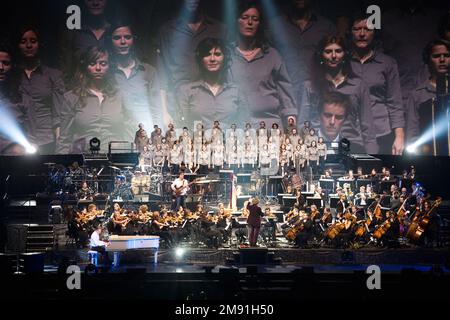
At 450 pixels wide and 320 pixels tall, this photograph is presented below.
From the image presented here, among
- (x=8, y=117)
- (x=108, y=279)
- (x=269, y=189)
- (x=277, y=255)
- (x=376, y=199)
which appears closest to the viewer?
(x=108, y=279)

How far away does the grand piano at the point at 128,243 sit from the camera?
17.3 meters

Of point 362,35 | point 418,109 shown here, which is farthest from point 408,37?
point 418,109

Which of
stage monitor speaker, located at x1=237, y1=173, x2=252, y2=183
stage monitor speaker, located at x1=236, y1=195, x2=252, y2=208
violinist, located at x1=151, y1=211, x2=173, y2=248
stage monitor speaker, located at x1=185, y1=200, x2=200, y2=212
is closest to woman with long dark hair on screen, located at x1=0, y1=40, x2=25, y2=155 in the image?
stage monitor speaker, located at x1=185, y1=200, x2=200, y2=212

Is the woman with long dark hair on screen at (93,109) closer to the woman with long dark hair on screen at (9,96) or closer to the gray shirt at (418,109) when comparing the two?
the woman with long dark hair on screen at (9,96)

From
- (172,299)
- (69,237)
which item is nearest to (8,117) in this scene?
(69,237)

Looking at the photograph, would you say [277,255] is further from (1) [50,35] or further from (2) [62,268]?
(1) [50,35]

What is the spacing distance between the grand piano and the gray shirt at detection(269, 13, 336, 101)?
1027 cm

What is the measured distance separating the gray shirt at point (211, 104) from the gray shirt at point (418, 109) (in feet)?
18.3

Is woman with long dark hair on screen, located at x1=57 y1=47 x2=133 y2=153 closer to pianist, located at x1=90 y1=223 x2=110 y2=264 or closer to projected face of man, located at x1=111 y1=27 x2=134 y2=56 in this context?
projected face of man, located at x1=111 y1=27 x2=134 y2=56

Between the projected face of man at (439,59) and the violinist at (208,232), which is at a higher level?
the projected face of man at (439,59)

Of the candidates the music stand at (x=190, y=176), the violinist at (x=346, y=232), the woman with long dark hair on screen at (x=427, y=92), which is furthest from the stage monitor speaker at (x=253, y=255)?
the woman with long dark hair on screen at (x=427, y=92)

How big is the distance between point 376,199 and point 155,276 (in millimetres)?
8712

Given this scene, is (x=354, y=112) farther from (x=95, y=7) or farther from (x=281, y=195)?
(x=95, y=7)

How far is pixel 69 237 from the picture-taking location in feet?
62.8
